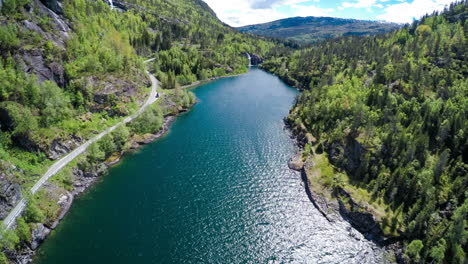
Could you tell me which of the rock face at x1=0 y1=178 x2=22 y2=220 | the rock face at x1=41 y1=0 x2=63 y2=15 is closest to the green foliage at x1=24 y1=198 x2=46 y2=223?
the rock face at x1=0 y1=178 x2=22 y2=220

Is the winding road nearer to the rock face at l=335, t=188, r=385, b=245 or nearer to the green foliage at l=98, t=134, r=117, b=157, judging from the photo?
the green foliage at l=98, t=134, r=117, b=157

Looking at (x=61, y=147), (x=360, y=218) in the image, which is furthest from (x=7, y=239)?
(x=360, y=218)

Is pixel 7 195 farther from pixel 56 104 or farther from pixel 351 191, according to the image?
pixel 351 191

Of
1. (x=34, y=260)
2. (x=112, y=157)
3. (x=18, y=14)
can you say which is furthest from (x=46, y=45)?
(x=34, y=260)

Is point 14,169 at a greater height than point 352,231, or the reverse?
point 14,169

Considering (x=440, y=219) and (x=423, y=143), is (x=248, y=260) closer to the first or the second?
(x=440, y=219)

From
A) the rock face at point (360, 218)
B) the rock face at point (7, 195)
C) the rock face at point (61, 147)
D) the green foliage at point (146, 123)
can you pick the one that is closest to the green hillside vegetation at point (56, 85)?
the rock face at point (61, 147)

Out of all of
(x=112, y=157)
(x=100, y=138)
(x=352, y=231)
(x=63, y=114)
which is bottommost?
(x=352, y=231)
